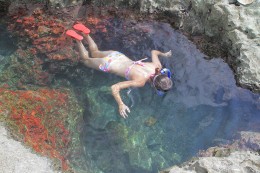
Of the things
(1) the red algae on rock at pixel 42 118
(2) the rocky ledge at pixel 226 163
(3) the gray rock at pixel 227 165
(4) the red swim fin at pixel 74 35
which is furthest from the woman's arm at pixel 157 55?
(3) the gray rock at pixel 227 165

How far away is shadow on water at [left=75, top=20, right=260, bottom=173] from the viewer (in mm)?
6227

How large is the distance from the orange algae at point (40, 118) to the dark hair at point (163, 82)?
2.10m

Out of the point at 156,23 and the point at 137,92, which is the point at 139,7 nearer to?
the point at 156,23

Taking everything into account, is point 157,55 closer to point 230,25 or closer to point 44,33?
point 230,25

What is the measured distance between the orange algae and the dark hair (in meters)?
2.10

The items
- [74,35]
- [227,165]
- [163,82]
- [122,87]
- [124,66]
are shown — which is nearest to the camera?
[227,165]

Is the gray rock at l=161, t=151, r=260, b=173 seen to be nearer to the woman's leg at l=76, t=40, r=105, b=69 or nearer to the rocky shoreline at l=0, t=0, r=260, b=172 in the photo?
the rocky shoreline at l=0, t=0, r=260, b=172

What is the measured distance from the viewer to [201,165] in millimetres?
4406

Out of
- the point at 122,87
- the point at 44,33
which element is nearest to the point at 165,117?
the point at 122,87

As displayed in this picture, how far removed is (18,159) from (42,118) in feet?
3.73

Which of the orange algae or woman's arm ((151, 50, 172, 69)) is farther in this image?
woman's arm ((151, 50, 172, 69))

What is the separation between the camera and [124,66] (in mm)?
6668

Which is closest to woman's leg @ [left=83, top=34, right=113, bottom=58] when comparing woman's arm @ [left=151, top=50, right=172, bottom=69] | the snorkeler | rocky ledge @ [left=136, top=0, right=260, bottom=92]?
the snorkeler

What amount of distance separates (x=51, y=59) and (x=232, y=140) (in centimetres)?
448
